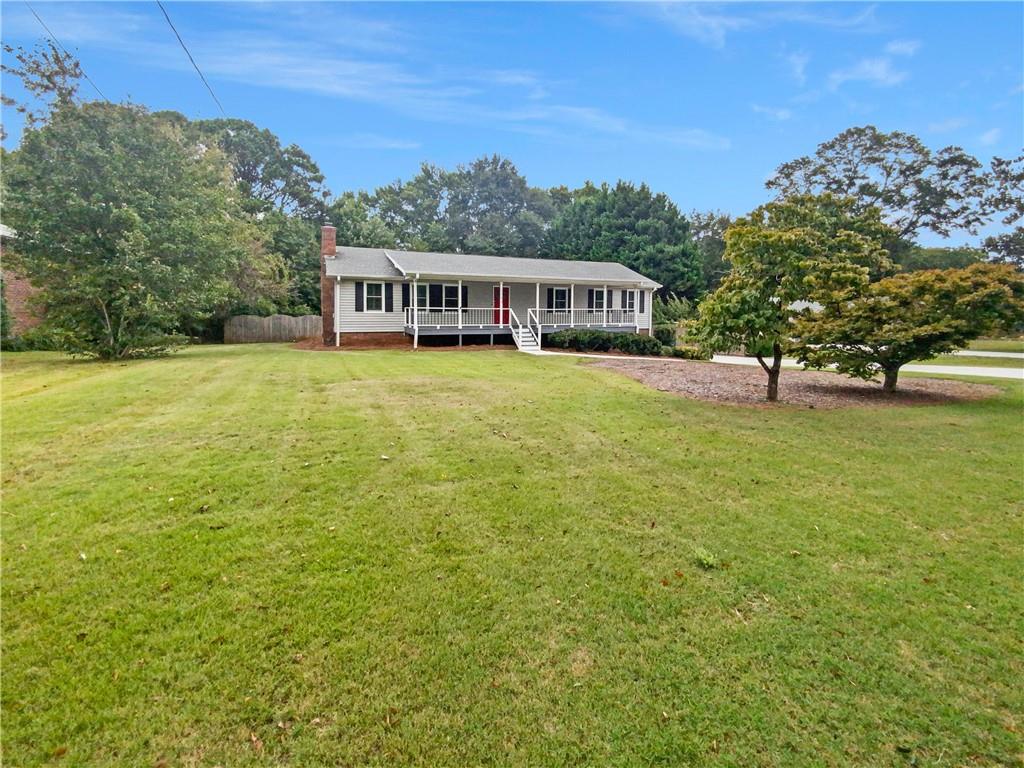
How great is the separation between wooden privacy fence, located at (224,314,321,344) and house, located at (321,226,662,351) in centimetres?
529

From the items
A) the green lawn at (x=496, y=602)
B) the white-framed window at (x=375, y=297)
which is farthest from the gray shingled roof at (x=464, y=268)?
the green lawn at (x=496, y=602)

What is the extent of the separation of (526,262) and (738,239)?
1937 centimetres

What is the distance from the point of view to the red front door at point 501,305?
25.3 metres

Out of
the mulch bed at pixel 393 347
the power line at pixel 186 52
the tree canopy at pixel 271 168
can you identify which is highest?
the tree canopy at pixel 271 168

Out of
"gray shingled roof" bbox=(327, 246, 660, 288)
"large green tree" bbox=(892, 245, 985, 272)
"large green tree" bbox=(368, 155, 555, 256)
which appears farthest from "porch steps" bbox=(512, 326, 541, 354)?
"large green tree" bbox=(892, 245, 985, 272)

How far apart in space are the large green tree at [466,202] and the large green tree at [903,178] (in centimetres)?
2166

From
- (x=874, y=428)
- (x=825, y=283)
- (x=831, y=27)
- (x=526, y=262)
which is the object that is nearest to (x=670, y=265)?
(x=526, y=262)

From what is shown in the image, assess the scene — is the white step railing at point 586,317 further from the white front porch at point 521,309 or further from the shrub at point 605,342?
the shrub at point 605,342

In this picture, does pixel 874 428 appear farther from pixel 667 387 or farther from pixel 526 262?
pixel 526 262

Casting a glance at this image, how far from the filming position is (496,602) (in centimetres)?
328

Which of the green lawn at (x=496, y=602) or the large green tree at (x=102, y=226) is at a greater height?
the large green tree at (x=102, y=226)

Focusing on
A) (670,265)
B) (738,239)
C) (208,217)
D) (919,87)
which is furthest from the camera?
(670,265)

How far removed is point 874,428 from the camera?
27.0ft

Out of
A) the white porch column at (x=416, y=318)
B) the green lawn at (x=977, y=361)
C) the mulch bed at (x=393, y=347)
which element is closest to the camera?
the green lawn at (x=977, y=361)
